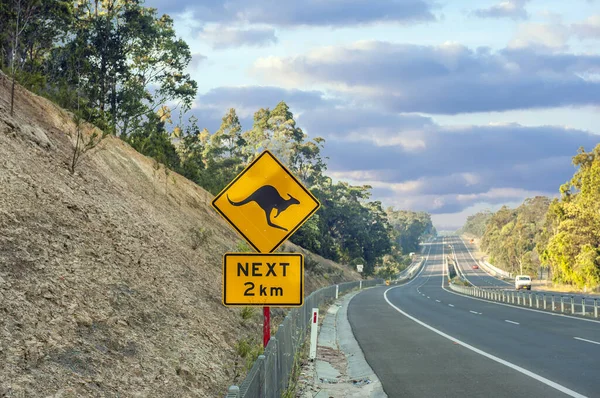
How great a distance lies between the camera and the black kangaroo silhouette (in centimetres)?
791

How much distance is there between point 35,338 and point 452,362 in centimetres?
978

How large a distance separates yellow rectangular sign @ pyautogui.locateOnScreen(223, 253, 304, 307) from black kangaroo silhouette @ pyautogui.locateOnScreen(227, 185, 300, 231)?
1.46 feet

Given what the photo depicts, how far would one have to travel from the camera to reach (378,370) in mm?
13922

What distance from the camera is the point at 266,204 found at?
7938 millimetres

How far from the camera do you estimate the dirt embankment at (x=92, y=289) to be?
7.54m

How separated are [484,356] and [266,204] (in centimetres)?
974

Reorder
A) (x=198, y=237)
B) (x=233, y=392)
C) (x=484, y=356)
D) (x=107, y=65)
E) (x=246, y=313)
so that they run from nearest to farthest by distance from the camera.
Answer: (x=233, y=392)
(x=484, y=356)
(x=246, y=313)
(x=198, y=237)
(x=107, y=65)

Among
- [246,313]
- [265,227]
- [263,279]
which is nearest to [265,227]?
[265,227]

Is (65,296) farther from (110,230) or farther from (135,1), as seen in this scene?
(135,1)

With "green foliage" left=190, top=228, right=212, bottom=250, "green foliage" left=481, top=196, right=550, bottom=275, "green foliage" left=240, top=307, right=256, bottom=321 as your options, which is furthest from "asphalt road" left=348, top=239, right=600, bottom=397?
"green foliage" left=481, top=196, right=550, bottom=275

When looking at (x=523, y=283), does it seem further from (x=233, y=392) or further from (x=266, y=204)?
(x=233, y=392)

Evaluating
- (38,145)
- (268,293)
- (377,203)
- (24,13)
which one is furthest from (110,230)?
(377,203)

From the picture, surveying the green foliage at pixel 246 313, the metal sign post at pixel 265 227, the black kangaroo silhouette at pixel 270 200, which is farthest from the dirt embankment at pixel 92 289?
the black kangaroo silhouette at pixel 270 200

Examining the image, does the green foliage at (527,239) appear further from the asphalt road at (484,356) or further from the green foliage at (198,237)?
the green foliage at (198,237)
